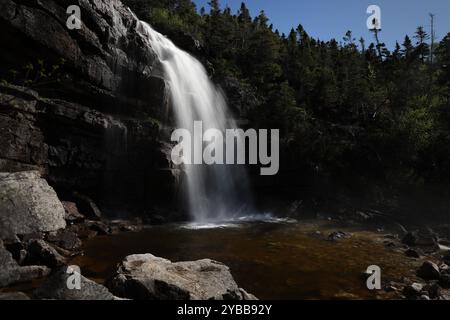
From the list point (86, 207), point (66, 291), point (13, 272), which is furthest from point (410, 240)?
point (86, 207)

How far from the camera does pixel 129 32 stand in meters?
29.7

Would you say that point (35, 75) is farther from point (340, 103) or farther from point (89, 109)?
point (340, 103)

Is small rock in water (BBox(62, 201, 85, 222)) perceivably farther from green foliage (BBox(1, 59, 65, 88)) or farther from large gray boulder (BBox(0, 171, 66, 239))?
green foliage (BBox(1, 59, 65, 88))

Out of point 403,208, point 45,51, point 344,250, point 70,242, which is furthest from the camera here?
point 403,208

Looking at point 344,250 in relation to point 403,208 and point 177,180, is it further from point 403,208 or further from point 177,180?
point 403,208

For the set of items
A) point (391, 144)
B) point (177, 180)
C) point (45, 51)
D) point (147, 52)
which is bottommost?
point (177, 180)

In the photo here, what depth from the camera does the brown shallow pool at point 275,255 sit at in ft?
38.4

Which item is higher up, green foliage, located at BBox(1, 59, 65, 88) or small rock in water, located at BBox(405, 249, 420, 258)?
green foliage, located at BBox(1, 59, 65, 88)

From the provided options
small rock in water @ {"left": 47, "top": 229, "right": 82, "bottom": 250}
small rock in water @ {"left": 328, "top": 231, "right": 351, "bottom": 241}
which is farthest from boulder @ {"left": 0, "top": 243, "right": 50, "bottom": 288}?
small rock in water @ {"left": 328, "top": 231, "right": 351, "bottom": 241}

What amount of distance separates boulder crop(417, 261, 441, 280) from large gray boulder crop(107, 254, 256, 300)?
7843 millimetres

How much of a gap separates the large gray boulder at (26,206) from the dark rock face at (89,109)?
89.5 inches

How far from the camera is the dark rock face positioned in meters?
21.2

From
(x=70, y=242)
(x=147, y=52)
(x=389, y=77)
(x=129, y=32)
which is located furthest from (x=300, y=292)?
(x=389, y=77)

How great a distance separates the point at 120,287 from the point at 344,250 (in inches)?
484
